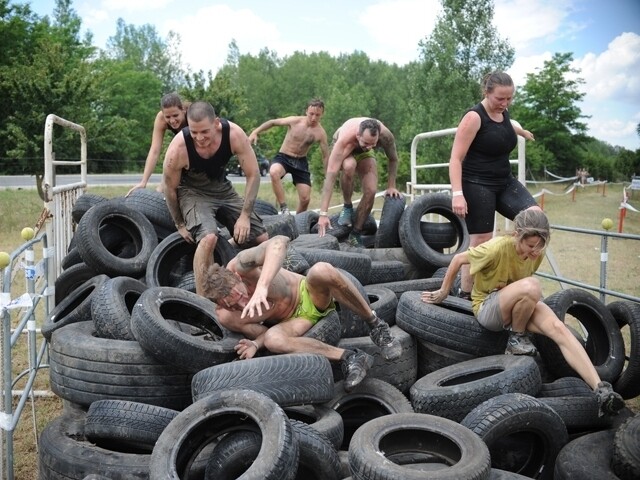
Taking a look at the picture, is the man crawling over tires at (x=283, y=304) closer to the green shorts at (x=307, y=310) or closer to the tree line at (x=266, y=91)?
the green shorts at (x=307, y=310)

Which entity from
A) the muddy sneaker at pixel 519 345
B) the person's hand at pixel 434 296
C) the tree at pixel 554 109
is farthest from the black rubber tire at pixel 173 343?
the tree at pixel 554 109

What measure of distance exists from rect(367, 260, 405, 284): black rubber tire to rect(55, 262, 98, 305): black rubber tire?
295cm

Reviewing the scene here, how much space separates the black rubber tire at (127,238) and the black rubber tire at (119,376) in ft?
5.95

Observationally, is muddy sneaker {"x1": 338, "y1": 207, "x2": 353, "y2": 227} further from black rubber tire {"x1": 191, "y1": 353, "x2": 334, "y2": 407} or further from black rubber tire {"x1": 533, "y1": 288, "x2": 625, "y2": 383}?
black rubber tire {"x1": 191, "y1": 353, "x2": 334, "y2": 407}

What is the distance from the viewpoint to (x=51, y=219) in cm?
611

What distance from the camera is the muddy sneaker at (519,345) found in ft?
14.7

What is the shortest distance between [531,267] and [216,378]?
2.54 meters

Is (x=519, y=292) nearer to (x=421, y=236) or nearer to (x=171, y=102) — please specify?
(x=421, y=236)

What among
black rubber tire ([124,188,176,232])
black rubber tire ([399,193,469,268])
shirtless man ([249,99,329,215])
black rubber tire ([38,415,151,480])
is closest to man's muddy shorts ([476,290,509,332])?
black rubber tire ([399,193,469,268])

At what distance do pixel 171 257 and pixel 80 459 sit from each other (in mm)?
2850

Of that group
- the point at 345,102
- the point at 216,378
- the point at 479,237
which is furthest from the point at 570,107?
the point at 216,378

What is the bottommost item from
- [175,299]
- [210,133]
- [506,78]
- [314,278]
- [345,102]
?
[175,299]

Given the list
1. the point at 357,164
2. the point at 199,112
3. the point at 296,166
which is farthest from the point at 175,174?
the point at 296,166

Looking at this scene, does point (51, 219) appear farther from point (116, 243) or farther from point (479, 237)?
point (479, 237)
